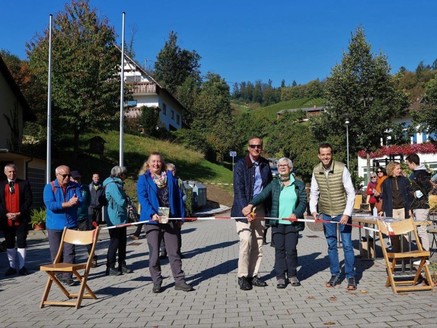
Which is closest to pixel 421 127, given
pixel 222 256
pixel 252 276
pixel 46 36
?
pixel 46 36

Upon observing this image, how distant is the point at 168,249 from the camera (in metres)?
6.97

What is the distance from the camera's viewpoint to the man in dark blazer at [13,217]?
8422 millimetres

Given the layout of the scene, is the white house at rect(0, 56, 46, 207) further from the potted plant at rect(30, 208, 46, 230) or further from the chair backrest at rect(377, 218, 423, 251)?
the chair backrest at rect(377, 218, 423, 251)

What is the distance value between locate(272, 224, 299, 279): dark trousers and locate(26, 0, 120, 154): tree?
71.7ft

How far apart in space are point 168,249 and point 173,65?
79.7m

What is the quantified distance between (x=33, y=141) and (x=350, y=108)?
21.8 metres

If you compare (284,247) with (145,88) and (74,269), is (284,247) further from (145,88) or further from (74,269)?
(145,88)

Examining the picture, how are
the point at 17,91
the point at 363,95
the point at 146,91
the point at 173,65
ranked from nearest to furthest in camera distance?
the point at 17,91, the point at 363,95, the point at 146,91, the point at 173,65

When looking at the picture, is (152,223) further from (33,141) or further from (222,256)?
(33,141)

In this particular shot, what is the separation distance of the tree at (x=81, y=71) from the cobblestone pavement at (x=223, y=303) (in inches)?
775

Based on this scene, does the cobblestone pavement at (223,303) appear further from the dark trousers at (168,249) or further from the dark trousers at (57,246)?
the dark trousers at (57,246)

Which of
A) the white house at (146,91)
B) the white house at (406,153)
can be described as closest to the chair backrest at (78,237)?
the white house at (406,153)

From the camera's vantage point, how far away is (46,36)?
101 feet

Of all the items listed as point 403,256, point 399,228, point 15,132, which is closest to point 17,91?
point 15,132
